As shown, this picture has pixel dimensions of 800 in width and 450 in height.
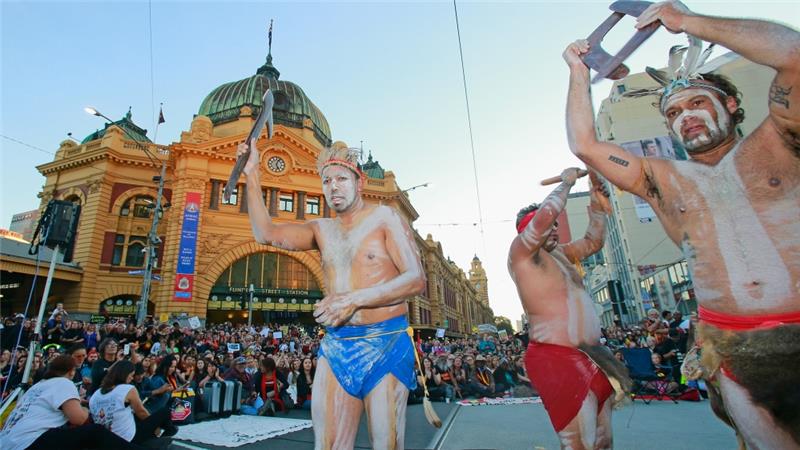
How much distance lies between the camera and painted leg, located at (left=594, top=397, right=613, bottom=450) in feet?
7.84

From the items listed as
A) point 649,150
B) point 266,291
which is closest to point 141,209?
point 266,291

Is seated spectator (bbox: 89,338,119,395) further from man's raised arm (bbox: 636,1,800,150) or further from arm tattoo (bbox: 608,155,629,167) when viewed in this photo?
man's raised arm (bbox: 636,1,800,150)

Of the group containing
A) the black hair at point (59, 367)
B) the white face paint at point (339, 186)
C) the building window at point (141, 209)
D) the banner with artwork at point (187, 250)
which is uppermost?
the building window at point (141, 209)

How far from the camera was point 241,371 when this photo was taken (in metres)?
9.17

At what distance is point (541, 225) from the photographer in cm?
266

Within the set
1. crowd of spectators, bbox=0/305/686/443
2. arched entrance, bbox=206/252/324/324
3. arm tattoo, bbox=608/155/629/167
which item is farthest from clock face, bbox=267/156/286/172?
arm tattoo, bbox=608/155/629/167

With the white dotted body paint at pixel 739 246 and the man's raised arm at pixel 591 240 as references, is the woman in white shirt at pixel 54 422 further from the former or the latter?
the white dotted body paint at pixel 739 246

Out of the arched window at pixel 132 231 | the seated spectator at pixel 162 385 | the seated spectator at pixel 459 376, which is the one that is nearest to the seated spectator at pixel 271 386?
the seated spectator at pixel 162 385

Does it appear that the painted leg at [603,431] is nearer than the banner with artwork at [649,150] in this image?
Yes

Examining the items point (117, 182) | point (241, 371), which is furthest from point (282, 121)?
point (241, 371)

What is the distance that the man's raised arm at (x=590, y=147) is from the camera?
6.58 feet

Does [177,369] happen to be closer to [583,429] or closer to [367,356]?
[367,356]

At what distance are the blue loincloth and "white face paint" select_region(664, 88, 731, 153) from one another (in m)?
1.81

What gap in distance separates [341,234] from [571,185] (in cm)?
177
